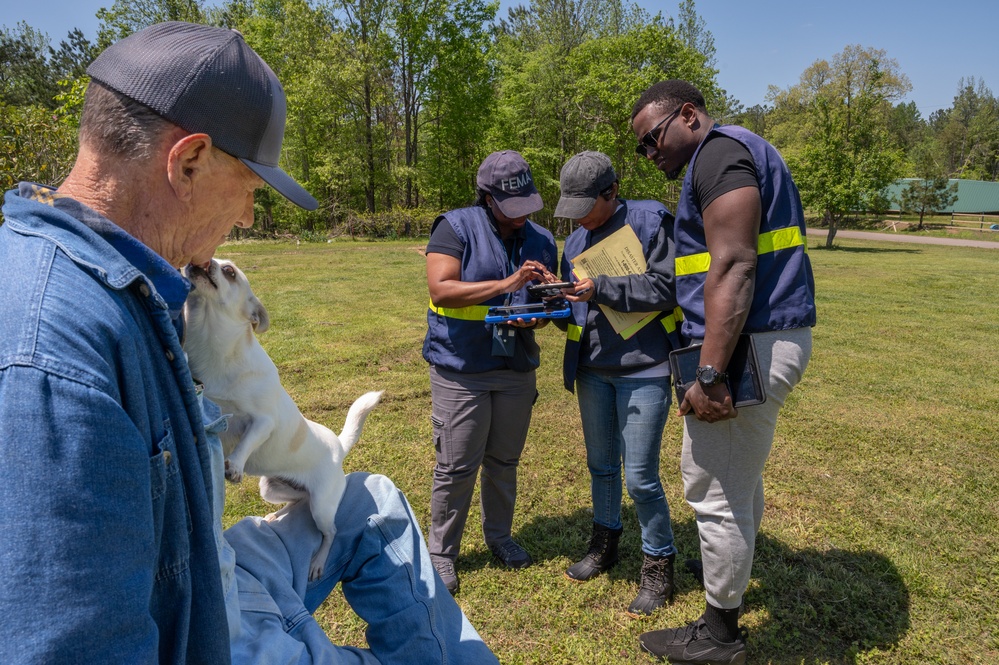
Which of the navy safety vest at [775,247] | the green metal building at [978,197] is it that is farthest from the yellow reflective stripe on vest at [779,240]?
the green metal building at [978,197]

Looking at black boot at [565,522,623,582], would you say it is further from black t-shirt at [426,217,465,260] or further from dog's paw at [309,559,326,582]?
dog's paw at [309,559,326,582]

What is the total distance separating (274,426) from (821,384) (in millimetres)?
6753

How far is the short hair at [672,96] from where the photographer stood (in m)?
2.64

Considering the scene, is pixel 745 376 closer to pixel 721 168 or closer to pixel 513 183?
pixel 721 168

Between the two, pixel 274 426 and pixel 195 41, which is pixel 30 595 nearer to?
pixel 195 41

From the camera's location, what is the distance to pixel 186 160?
109cm

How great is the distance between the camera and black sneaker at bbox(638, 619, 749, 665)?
2.80 metres

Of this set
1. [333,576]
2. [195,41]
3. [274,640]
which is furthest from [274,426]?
[195,41]

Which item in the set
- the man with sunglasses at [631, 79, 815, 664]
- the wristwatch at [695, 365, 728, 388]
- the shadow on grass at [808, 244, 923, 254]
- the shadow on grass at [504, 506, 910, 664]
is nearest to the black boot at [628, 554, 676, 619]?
the shadow on grass at [504, 506, 910, 664]

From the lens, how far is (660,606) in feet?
10.7

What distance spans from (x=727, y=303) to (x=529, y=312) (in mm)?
1169

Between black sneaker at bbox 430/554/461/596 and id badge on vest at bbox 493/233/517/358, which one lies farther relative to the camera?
black sneaker at bbox 430/554/461/596

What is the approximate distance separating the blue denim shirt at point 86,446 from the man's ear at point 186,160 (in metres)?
0.16

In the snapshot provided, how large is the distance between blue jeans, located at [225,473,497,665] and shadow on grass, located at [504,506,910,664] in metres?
1.88
